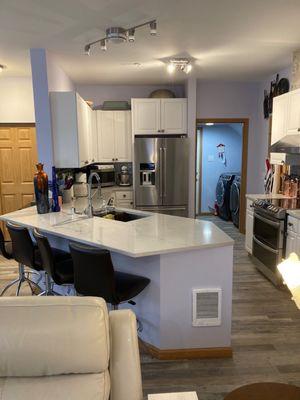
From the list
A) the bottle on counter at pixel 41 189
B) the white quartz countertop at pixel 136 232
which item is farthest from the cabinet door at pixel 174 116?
the bottle on counter at pixel 41 189

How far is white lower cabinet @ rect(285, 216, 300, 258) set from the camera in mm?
3265

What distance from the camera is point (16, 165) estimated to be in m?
5.29

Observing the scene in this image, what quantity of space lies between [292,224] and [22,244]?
2650 millimetres

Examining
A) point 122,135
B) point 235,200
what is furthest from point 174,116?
point 235,200

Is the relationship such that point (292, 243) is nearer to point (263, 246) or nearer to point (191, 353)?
point (263, 246)

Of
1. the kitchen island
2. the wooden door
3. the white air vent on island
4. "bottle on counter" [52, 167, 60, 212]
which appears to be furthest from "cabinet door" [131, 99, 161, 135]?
the white air vent on island

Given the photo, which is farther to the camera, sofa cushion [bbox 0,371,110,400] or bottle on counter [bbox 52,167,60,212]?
bottle on counter [bbox 52,167,60,212]

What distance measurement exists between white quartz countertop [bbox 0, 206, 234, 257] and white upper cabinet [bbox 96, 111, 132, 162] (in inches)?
97.6

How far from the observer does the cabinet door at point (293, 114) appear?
359cm

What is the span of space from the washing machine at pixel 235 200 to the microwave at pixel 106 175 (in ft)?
7.87

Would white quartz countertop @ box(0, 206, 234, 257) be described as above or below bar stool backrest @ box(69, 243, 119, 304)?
above

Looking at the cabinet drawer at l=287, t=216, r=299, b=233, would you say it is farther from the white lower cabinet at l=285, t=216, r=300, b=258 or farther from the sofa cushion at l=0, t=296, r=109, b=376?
the sofa cushion at l=0, t=296, r=109, b=376

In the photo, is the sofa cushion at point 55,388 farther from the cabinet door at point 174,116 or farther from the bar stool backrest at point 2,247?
the cabinet door at point 174,116

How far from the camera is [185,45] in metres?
3.52
